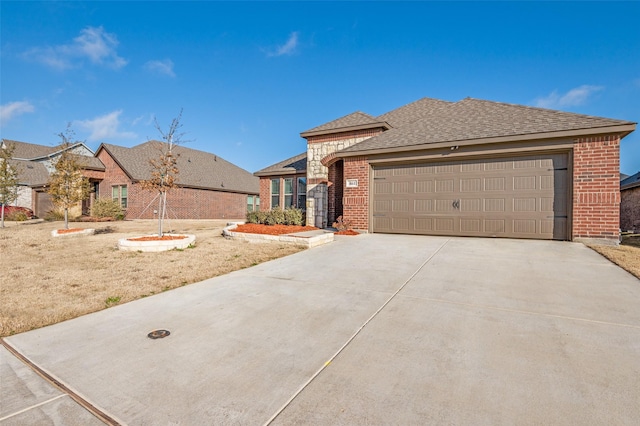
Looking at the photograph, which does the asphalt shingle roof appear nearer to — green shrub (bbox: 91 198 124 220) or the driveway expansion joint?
A: the driveway expansion joint

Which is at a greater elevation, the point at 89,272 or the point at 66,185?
the point at 66,185

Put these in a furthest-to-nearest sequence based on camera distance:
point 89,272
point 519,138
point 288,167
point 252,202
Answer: point 252,202
point 288,167
point 519,138
point 89,272

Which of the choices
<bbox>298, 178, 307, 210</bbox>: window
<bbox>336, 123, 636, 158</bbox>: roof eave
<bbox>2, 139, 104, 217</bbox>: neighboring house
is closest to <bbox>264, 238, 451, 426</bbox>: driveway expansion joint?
<bbox>336, 123, 636, 158</bbox>: roof eave

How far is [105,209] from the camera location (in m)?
19.8

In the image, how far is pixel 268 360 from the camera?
245 centimetres

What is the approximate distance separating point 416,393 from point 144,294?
4.08 m

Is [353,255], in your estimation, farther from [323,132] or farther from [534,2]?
[534,2]

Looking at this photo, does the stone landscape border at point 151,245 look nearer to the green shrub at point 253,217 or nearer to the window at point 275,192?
the green shrub at point 253,217

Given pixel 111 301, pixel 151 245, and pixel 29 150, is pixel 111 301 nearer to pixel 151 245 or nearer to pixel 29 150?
pixel 151 245

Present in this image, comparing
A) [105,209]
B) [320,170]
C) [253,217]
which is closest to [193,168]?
[105,209]

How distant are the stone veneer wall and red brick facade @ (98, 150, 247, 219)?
11.2 metres

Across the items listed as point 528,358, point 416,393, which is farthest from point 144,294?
point 528,358

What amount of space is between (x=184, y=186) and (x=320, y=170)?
14641 mm

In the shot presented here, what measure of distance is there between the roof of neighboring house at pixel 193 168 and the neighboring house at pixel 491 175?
1644cm
